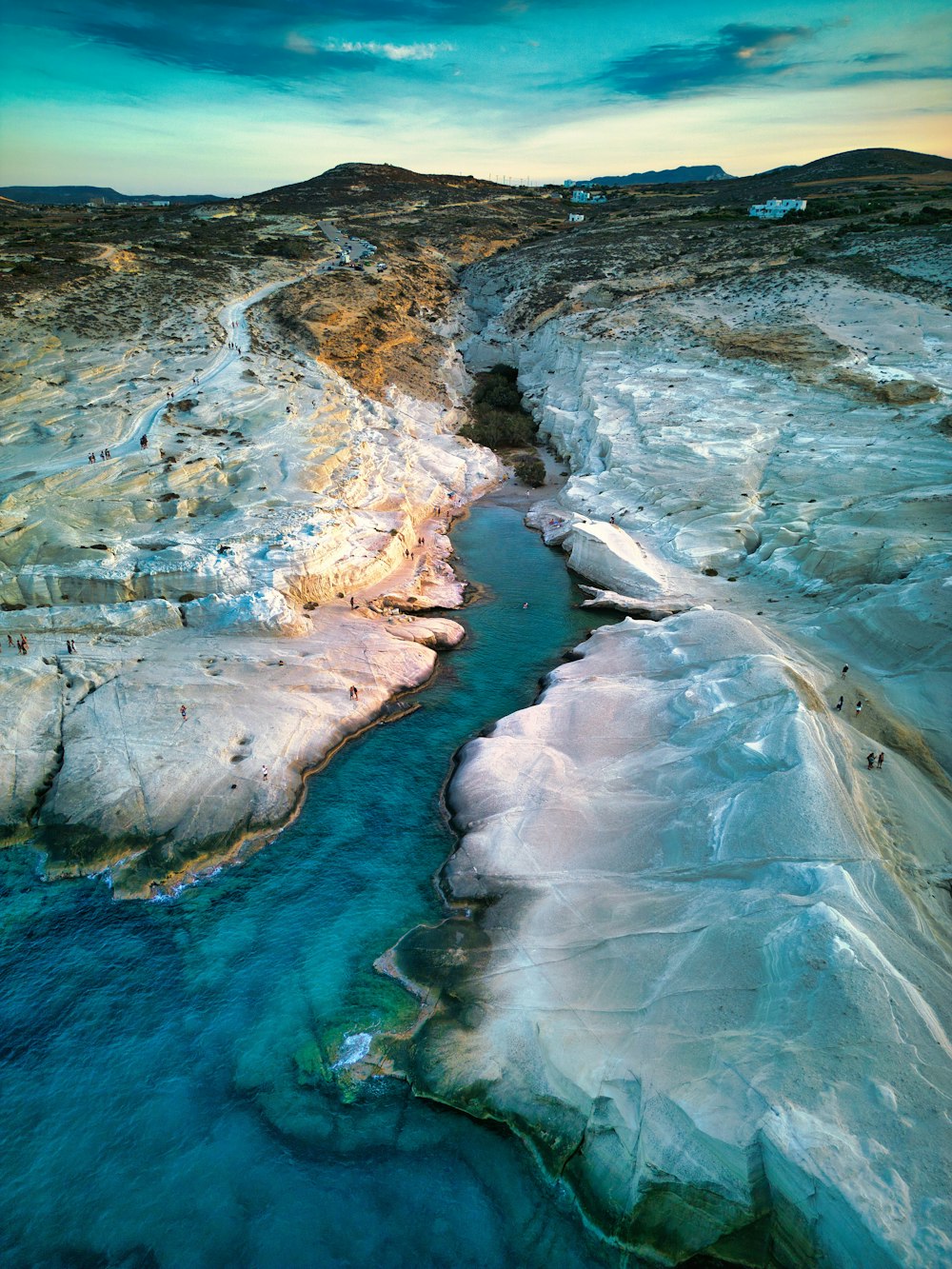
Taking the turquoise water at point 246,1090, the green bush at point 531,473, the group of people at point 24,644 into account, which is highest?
the green bush at point 531,473

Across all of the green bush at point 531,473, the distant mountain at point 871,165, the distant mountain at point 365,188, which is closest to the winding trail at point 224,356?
the green bush at point 531,473

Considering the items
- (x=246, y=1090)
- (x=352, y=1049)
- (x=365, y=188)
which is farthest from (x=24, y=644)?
(x=365, y=188)

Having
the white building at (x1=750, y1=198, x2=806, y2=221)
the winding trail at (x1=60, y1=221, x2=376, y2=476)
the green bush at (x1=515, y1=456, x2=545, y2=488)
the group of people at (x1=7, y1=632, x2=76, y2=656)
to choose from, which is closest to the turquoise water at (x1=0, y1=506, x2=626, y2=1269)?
the group of people at (x1=7, y1=632, x2=76, y2=656)

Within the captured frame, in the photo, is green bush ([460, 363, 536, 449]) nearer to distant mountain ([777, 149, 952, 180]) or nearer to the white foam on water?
the white foam on water

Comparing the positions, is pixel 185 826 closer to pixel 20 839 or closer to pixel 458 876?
pixel 20 839

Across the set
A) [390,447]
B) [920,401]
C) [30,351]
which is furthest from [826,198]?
[30,351]

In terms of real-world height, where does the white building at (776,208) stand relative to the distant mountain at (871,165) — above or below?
below

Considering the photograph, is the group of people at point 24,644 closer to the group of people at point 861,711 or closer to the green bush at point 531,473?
the group of people at point 861,711
